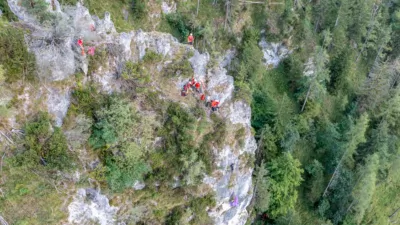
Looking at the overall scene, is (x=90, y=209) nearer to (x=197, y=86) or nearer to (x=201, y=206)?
(x=201, y=206)

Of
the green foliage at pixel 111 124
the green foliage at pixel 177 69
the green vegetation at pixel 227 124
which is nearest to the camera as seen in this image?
the green vegetation at pixel 227 124

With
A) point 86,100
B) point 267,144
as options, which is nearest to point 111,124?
point 86,100

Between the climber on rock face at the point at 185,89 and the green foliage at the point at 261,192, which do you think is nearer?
the climber on rock face at the point at 185,89

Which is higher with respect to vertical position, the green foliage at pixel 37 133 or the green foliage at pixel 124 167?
the green foliage at pixel 37 133

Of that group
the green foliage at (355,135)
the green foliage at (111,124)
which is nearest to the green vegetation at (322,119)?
the green foliage at (355,135)

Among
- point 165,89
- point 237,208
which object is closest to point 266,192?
point 237,208

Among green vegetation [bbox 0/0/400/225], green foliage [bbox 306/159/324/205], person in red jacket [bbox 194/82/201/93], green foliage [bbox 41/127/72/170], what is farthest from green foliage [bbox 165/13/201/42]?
green foliage [bbox 41/127/72/170]

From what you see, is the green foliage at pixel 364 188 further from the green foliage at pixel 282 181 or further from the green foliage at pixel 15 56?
the green foliage at pixel 15 56

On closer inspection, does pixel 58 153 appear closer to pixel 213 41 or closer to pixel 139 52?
pixel 139 52
